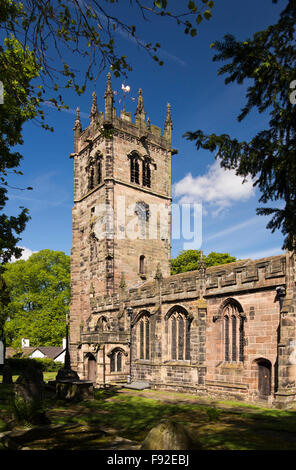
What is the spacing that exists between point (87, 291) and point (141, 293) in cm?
991

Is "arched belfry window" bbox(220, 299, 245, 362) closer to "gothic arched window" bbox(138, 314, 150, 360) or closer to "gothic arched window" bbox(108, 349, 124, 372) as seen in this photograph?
"gothic arched window" bbox(138, 314, 150, 360)

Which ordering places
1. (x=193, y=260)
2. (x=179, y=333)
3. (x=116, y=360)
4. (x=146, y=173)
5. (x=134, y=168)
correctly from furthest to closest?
(x=193, y=260)
(x=146, y=173)
(x=134, y=168)
(x=116, y=360)
(x=179, y=333)

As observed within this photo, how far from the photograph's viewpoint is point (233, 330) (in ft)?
65.2

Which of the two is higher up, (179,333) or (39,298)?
(39,298)

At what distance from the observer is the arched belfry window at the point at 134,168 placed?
36.3 meters

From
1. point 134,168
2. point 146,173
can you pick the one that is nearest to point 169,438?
point 134,168

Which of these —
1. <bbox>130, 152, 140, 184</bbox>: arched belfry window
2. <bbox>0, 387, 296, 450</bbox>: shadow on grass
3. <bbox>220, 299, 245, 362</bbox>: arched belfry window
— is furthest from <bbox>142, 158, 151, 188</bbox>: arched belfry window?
<bbox>0, 387, 296, 450</bbox>: shadow on grass

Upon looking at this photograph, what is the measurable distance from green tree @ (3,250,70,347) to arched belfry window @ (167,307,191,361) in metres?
23.9

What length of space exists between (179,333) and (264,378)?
6.80m

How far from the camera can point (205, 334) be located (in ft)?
69.4

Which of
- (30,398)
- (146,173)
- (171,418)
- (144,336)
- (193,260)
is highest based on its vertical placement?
(146,173)

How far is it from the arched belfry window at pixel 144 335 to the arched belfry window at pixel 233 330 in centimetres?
774

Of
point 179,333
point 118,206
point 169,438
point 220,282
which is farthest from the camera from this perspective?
point 118,206

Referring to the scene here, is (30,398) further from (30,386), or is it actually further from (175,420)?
(175,420)
